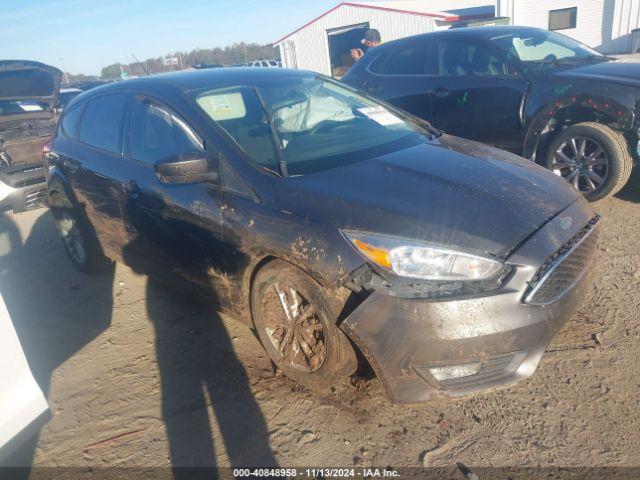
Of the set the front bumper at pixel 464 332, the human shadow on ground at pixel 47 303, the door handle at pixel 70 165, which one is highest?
the door handle at pixel 70 165

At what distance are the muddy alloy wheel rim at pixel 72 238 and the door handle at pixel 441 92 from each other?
13.5 ft

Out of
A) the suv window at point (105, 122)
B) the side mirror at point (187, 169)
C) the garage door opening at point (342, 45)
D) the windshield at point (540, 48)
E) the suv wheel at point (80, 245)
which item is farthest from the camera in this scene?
the garage door opening at point (342, 45)

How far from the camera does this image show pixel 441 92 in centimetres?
552

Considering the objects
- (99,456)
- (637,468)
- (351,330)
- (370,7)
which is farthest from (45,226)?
(370,7)

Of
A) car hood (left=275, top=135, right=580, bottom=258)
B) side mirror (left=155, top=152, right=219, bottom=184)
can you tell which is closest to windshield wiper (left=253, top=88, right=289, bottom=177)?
car hood (left=275, top=135, right=580, bottom=258)

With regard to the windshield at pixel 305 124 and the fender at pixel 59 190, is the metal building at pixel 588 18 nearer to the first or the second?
the windshield at pixel 305 124

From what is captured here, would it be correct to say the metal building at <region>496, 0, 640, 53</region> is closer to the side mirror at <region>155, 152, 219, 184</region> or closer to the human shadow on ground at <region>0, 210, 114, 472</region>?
the human shadow on ground at <region>0, 210, 114, 472</region>

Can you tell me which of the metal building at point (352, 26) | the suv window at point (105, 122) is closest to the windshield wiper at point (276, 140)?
the suv window at point (105, 122)

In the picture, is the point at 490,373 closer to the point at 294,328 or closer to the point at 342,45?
the point at 294,328

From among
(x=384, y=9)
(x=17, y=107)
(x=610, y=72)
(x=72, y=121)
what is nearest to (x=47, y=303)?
(x=72, y=121)

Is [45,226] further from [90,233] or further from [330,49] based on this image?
[330,49]

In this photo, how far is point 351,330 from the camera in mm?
2113

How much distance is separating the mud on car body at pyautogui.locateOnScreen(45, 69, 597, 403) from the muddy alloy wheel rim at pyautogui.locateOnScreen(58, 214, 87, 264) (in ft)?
2.76

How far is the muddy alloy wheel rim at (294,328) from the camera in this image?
2428 millimetres
